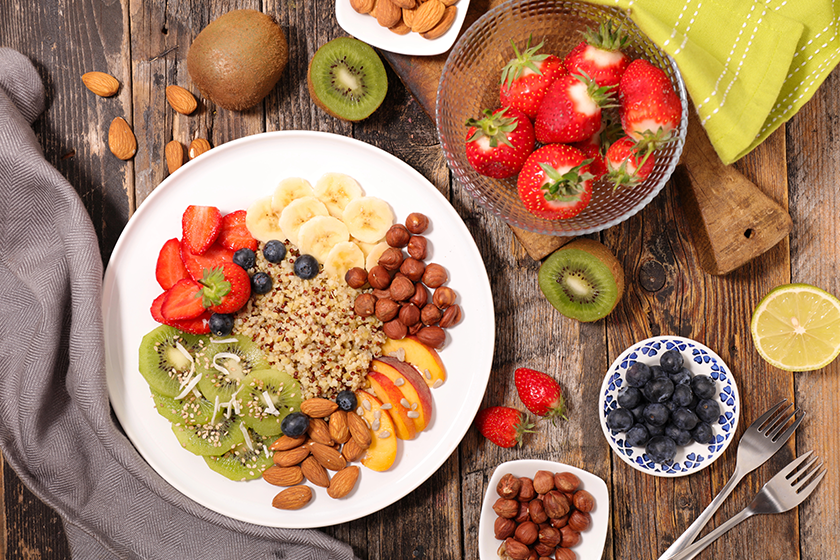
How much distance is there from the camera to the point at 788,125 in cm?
162

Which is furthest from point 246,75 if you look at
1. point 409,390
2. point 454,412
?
point 454,412

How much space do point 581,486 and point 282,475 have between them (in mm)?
875

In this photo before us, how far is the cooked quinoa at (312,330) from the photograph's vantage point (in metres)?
1.48

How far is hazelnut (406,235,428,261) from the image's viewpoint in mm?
1496

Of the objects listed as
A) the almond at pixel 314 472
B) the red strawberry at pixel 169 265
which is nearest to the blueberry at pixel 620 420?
the almond at pixel 314 472

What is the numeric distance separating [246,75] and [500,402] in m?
1.19

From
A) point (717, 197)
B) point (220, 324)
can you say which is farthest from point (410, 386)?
point (717, 197)

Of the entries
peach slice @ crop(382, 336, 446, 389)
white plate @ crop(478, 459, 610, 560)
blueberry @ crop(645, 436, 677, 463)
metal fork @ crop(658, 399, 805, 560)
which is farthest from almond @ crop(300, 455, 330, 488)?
metal fork @ crop(658, 399, 805, 560)

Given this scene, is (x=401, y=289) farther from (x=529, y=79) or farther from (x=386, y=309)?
(x=529, y=79)

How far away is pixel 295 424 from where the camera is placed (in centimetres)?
146

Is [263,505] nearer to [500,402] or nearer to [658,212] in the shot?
[500,402]

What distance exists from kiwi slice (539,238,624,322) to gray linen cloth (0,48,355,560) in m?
0.97

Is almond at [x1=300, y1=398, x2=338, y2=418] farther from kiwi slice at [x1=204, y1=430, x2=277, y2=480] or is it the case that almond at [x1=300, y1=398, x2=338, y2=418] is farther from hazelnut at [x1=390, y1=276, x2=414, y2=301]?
hazelnut at [x1=390, y1=276, x2=414, y2=301]

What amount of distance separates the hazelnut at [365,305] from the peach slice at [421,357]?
11 cm
